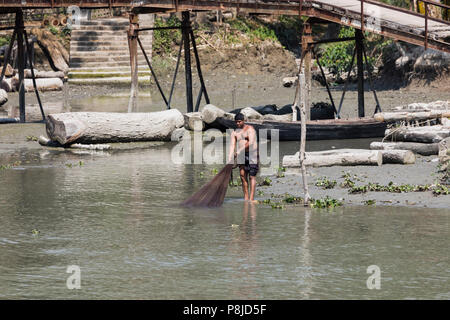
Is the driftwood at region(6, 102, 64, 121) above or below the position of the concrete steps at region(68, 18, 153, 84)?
below

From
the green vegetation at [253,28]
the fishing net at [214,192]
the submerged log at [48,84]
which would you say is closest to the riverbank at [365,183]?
the fishing net at [214,192]

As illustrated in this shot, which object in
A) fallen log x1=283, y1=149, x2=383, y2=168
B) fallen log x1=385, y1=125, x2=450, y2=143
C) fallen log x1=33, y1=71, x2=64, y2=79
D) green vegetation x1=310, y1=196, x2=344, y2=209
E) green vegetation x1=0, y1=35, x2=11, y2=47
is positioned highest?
green vegetation x1=0, y1=35, x2=11, y2=47

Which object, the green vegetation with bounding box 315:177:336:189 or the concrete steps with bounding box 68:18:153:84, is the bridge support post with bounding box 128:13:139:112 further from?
the concrete steps with bounding box 68:18:153:84

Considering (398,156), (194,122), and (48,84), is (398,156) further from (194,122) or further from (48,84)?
(48,84)

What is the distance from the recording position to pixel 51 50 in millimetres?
43438

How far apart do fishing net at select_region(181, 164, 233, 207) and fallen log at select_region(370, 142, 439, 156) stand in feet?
22.8

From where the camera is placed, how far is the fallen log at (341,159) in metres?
18.7

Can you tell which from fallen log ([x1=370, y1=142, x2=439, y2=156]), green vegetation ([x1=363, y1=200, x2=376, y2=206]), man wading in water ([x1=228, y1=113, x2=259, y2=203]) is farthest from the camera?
fallen log ([x1=370, y1=142, x2=439, y2=156])

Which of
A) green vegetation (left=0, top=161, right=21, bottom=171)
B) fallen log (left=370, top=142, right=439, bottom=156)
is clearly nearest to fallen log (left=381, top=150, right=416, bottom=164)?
fallen log (left=370, top=142, right=439, bottom=156)

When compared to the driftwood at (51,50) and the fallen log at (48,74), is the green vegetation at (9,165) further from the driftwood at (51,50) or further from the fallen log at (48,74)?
the driftwood at (51,50)

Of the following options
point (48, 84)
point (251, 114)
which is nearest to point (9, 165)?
point (251, 114)

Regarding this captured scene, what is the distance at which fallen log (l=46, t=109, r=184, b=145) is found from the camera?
22.9 m

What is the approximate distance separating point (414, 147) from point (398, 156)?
2.08 meters

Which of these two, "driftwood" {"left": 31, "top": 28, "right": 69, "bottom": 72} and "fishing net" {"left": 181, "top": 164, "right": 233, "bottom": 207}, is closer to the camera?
"fishing net" {"left": 181, "top": 164, "right": 233, "bottom": 207}
